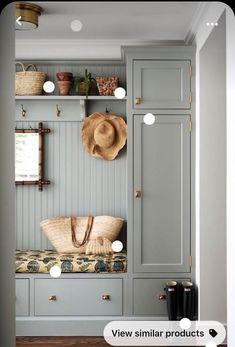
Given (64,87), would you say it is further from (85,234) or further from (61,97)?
(85,234)

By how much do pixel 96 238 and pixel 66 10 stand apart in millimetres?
1442

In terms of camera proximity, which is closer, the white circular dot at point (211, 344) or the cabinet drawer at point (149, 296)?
the white circular dot at point (211, 344)

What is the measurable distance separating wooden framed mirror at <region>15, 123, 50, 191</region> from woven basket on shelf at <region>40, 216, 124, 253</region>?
27 cm

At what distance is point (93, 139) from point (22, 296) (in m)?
1.13

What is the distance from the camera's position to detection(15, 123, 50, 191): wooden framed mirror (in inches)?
130

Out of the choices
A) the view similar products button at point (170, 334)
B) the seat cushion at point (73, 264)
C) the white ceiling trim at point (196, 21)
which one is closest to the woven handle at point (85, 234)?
the seat cushion at point (73, 264)

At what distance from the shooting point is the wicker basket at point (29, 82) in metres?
3.14

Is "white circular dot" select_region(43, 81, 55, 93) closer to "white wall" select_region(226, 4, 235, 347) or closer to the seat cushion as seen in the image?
the seat cushion

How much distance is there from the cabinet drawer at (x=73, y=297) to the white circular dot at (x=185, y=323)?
1.31 ft

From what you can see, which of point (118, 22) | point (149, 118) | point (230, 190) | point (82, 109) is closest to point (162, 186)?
point (149, 118)

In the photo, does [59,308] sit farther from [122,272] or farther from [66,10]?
[66,10]

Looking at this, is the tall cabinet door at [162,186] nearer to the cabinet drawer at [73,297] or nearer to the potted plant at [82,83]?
the cabinet drawer at [73,297]

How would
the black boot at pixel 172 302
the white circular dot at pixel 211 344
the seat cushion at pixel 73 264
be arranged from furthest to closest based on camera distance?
the seat cushion at pixel 73 264 < the black boot at pixel 172 302 < the white circular dot at pixel 211 344

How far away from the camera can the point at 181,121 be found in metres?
2.95
